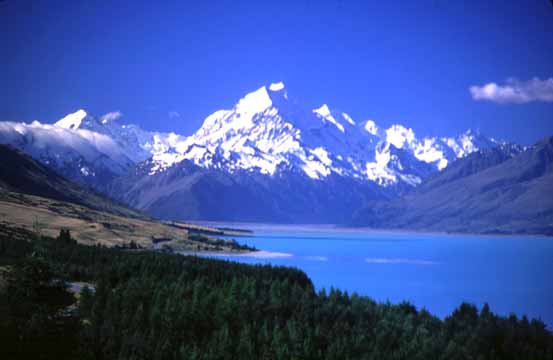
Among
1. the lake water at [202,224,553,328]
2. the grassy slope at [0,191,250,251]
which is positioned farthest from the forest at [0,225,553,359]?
the grassy slope at [0,191,250,251]

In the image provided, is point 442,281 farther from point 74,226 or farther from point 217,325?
point 217,325

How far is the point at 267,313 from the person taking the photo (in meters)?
72.2

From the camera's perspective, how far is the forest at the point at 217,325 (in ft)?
172

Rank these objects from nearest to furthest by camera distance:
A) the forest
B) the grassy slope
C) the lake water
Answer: the forest, the lake water, the grassy slope

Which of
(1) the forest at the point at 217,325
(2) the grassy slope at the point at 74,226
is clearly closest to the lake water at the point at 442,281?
(2) the grassy slope at the point at 74,226

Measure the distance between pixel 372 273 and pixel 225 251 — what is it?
47362 mm

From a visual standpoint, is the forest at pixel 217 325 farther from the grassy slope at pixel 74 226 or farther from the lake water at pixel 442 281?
the grassy slope at pixel 74 226

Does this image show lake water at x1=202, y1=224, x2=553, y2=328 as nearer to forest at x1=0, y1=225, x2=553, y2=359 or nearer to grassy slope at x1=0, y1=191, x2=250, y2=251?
grassy slope at x1=0, y1=191, x2=250, y2=251

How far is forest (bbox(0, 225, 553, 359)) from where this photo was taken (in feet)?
172

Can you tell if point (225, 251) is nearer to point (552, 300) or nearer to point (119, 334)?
point (552, 300)

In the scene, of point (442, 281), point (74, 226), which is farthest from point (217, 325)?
point (74, 226)

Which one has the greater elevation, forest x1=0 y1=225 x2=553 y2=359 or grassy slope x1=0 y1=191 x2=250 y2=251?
grassy slope x1=0 y1=191 x2=250 y2=251

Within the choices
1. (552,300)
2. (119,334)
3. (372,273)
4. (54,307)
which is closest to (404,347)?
(119,334)

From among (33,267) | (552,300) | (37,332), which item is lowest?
(37,332)
